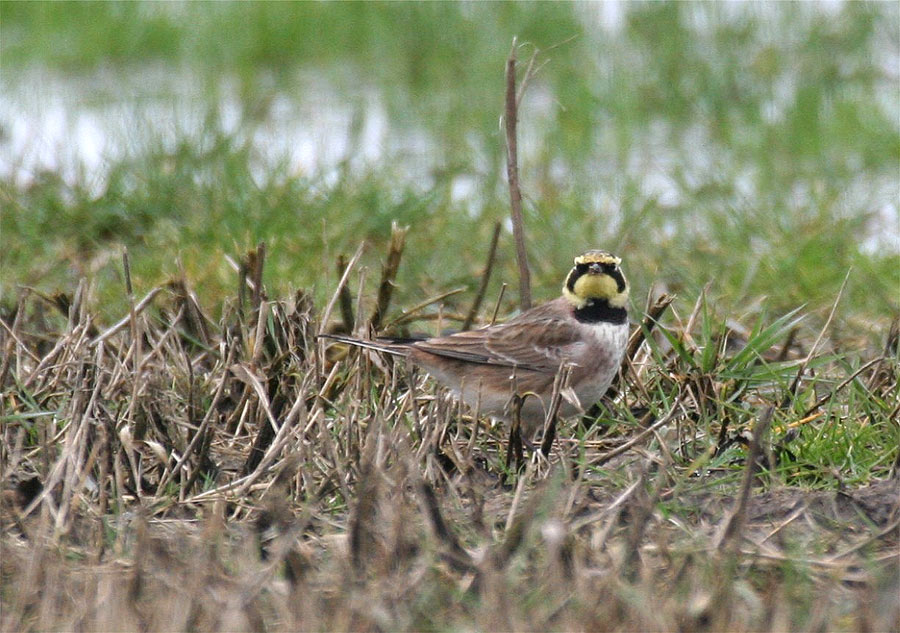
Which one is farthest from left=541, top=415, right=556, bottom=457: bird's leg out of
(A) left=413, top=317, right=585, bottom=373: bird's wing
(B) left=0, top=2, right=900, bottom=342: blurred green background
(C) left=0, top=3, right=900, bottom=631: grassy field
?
(B) left=0, top=2, right=900, bottom=342: blurred green background

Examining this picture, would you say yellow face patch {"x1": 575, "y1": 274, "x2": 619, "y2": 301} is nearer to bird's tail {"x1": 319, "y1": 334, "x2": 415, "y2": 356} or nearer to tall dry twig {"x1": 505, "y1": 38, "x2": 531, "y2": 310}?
tall dry twig {"x1": 505, "y1": 38, "x2": 531, "y2": 310}

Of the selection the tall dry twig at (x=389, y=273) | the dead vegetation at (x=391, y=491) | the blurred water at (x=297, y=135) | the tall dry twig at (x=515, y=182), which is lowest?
the dead vegetation at (x=391, y=491)

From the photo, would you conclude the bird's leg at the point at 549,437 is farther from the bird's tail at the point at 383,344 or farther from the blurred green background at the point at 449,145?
the blurred green background at the point at 449,145

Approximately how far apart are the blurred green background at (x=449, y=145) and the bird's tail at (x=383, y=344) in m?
1.03

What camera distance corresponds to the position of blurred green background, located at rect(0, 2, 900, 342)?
301 inches

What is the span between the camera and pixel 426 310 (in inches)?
275

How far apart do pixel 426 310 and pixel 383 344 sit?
1.32 meters

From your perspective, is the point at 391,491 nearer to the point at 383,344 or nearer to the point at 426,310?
the point at 383,344

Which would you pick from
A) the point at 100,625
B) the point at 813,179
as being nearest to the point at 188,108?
the point at 813,179

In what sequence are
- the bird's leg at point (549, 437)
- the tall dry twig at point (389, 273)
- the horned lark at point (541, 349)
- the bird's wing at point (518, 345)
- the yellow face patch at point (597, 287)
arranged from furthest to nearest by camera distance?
the tall dry twig at point (389, 273)
the yellow face patch at point (597, 287)
the bird's wing at point (518, 345)
the horned lark at point (541, 349)
the bird's leg at point (549, 437)

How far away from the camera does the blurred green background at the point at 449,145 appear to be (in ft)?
25.0

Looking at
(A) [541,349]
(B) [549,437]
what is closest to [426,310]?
(A) [541,349]

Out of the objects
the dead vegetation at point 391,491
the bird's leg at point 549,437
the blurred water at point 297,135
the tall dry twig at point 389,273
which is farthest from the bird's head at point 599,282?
the blurred water at point 297,135

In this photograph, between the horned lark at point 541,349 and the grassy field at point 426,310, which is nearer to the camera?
the grassy field at point 426,310
